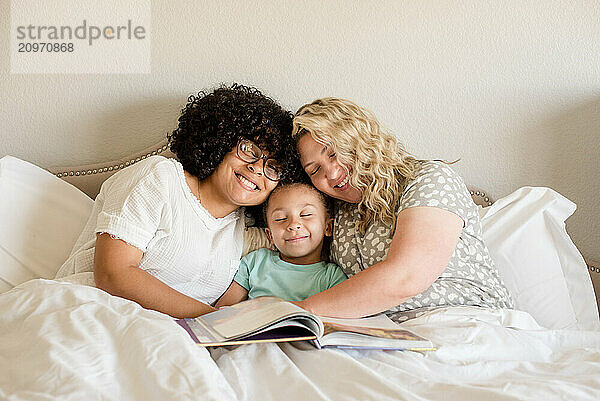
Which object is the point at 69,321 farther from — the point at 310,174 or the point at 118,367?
the point at 310,174

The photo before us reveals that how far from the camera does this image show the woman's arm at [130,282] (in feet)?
4.92

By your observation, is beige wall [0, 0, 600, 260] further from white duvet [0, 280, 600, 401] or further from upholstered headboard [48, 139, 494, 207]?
white duvet [0, 280, 600, 401]

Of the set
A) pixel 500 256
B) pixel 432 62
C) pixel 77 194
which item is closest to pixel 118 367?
pixel 77 194

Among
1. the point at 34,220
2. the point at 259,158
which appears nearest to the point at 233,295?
the point at 259,158

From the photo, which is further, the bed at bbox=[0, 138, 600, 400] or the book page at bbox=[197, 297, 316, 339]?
the book page at bbox=[197, 297, 316, 339]

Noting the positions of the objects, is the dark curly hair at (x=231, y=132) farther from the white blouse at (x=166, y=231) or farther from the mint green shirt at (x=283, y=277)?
the mint green shirt at (x=283, y=277)

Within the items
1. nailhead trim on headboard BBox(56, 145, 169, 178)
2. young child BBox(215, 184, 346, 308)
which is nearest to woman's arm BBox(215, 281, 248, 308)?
young child BBox(215, 184, 346, 308)

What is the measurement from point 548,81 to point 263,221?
1139 mm

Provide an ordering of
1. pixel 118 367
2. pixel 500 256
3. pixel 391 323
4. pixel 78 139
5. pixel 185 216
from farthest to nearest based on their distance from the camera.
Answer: pixel 78 139
pixel 500 256
pixel 185 216
pixel 391 323
pixel 118 367

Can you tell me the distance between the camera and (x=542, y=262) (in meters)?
1.87

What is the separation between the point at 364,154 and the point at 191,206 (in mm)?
504

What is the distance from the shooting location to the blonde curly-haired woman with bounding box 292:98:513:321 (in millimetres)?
1487

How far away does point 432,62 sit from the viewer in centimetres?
215

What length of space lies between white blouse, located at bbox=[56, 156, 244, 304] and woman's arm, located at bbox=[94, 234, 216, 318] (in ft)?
0.10
